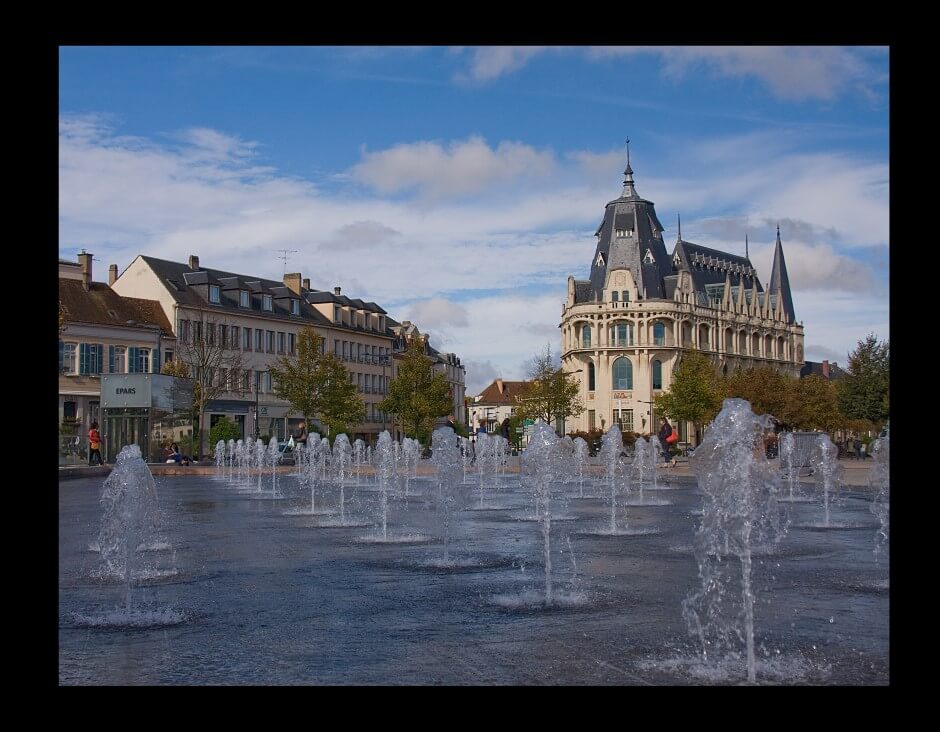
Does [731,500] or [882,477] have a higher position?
[731,500]

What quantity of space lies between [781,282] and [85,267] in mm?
92629

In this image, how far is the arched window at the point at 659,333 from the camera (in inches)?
4237

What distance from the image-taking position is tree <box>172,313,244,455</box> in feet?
205

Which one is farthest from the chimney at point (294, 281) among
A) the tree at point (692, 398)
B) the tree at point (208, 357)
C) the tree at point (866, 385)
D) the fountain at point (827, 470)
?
the fountain at point (827, 470)

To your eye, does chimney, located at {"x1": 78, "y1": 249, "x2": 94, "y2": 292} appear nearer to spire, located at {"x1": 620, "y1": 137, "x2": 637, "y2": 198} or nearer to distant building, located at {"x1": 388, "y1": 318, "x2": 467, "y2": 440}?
distant building, located at {"x1": 388, "y1": 318, "x2": 467, "y2": 440}

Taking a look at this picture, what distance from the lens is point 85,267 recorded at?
6525cm

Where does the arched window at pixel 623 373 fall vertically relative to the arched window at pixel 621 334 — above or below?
below

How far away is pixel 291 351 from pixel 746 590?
246 ft

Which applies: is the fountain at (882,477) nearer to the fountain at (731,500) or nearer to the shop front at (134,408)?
the fountain at (731,500)

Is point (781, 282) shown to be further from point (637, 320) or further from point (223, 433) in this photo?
point (223, 433)

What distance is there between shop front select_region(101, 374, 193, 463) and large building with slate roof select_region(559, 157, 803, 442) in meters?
67.7

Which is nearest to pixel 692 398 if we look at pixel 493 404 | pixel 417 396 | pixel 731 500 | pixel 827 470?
pixel 417 396

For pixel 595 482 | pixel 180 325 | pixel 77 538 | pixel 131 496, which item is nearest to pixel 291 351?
pixel 180 325

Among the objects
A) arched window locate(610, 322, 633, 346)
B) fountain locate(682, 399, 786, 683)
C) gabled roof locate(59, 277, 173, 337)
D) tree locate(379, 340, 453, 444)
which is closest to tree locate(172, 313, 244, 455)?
gabled roof locate(59, 277, 173, 337)
